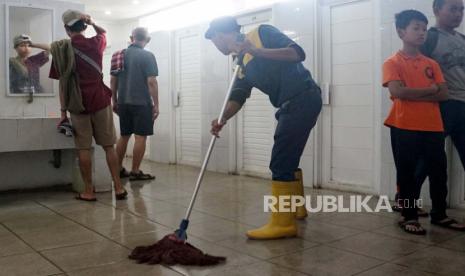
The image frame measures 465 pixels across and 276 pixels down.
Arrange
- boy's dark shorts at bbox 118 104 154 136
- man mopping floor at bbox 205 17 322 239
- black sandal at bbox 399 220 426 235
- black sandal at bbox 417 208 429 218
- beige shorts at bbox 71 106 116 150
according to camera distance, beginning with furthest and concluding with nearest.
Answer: boy's dark shorts at bbox 118 104 154 136, beige shorts at bbox 71 106 116 150, black sandal at bbox 417 208 429 218, black sandal at bbox 399 220 426 235, man mopping floor at bbox 205 17 322 239

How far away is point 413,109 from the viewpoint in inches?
123

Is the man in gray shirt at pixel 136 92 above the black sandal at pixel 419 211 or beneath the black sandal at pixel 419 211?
above

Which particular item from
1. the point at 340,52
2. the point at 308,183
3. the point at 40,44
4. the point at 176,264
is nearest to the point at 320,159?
the point at 308,183

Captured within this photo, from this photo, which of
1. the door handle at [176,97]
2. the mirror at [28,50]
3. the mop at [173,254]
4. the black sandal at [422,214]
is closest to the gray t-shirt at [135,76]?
the mirror at [28,50]

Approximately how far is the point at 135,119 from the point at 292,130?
295cm

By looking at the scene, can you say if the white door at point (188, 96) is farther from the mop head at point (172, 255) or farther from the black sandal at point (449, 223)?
the mop head at point (172, 255)

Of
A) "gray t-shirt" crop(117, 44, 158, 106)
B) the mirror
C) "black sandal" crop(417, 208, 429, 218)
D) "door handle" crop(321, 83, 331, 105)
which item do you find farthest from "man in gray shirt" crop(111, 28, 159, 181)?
"black sandal" crop(417, 208, 429, 218)

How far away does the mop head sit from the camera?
2.52 m

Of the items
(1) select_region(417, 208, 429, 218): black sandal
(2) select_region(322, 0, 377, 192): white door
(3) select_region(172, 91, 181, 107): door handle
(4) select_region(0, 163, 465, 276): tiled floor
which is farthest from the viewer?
(3) select_region(172, 91, 181, 107): door handle

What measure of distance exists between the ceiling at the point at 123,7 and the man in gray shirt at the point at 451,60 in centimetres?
437

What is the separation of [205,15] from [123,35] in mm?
2652

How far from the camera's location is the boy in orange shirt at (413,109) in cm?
309

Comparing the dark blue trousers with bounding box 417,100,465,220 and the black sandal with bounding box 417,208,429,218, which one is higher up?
the dark blue trousers with bounding box 417,100,465,220

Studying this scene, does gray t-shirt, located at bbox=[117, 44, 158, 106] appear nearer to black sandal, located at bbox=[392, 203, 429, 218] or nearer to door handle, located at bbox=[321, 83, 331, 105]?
door handle, located at bbox=[321, 83, 331, 105]
